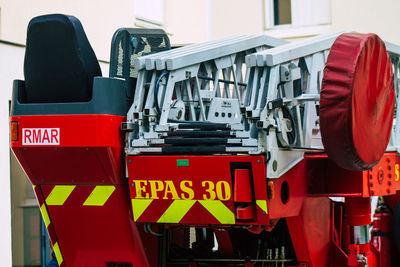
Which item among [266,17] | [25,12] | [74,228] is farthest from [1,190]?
[266,17]

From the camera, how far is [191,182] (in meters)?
4.98

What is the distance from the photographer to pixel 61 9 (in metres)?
9.55

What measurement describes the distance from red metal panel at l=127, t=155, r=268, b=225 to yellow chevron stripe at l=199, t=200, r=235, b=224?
0.02m

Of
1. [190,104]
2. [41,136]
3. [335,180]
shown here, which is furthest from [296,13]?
[41,136]

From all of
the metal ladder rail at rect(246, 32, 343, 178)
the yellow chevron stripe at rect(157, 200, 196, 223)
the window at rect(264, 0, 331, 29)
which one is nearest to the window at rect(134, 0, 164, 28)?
the window at rect(264, 0, 331, 29)

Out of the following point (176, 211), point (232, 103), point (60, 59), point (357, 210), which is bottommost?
point (357, 210)

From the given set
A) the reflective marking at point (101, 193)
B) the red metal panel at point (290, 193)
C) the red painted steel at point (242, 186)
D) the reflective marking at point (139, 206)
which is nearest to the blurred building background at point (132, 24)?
the reflective marking at point (101, 193)

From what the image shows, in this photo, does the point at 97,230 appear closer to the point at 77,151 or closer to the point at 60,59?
the point at 77,151

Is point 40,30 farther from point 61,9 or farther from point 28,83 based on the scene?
point 61,9

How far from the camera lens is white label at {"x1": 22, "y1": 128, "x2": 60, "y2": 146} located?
505 cm

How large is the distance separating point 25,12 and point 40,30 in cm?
389

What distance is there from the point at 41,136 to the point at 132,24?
6.47m

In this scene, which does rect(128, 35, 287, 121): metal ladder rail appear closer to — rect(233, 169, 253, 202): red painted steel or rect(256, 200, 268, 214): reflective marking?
Answer: rect(233, 169, 253, 202): red painted steel

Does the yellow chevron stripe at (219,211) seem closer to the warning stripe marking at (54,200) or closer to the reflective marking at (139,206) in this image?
the reflective marking at (139,206)
